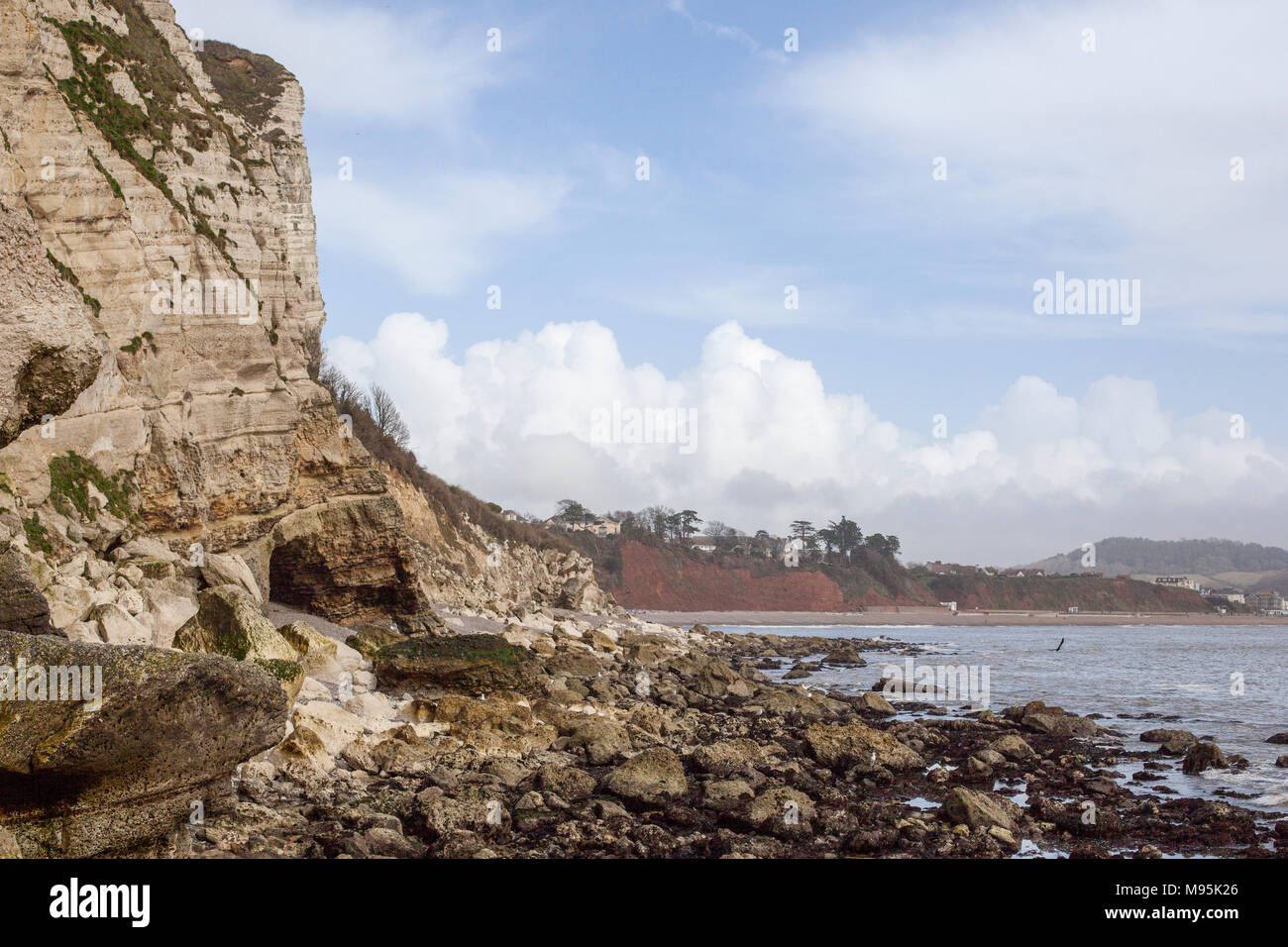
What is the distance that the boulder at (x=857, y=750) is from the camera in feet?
55.1

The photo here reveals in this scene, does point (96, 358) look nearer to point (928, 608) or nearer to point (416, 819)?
point (416, 819)

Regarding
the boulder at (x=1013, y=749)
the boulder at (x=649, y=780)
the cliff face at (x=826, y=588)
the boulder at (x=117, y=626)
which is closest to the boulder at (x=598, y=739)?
the boulder at (x=649, y=780)

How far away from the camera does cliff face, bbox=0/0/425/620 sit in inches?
647

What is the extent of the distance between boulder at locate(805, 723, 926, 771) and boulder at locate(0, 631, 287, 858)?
464 inches

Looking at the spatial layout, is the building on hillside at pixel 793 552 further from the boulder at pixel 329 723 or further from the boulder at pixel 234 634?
the boulder at pixel 234 634

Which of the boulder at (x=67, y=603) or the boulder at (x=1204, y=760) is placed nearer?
the boulder at (x=67, y=603)

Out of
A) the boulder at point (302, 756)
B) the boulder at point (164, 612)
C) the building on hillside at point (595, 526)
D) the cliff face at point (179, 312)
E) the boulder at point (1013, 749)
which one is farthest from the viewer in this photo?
the building on hillside at point (595, 526)

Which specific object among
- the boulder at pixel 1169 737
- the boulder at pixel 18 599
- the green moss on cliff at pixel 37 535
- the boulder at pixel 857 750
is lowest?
the boulder at pixel 1169 737

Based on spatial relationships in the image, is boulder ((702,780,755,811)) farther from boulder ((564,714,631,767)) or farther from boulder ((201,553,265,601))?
boulder ((201,553,265,601))

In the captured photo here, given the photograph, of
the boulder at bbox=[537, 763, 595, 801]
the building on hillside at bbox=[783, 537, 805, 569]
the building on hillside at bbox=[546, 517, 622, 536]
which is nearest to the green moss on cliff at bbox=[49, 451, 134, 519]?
the boulder at bbox=[537, 763, 595, 801]

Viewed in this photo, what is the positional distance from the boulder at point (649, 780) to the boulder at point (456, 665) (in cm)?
572

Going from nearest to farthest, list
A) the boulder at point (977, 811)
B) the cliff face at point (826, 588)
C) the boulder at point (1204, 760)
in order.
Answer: the boulder at point (977, 811) < the boulder at point (1204, 760) < the cliff face at point (826, 588)
